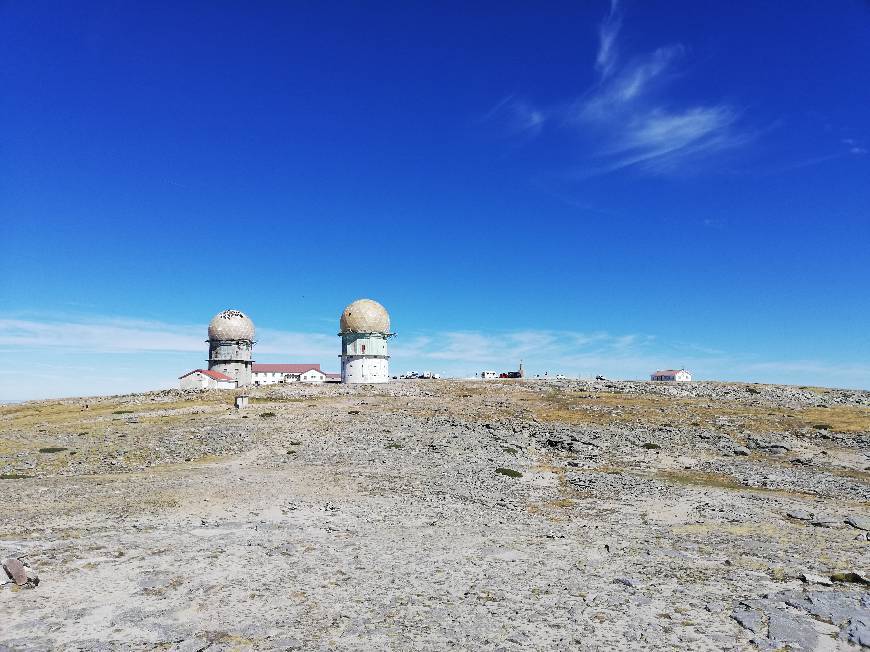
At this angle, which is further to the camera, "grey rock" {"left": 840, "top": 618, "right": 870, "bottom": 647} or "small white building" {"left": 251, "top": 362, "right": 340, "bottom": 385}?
"small white building" {"left": 251, "top": 362, "right": 340, "bottom": 385}

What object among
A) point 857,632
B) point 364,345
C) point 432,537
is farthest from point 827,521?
point 364,345

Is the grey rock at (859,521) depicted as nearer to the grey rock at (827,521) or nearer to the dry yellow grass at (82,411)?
the grey rock at (827,521)

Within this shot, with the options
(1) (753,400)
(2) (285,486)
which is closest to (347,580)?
(2) (285,486)

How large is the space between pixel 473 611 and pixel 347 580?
3451 millimetres

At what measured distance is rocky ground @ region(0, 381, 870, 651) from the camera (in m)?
10.8

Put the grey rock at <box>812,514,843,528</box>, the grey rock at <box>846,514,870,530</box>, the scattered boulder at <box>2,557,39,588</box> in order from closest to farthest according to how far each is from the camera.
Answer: the scattered boulder at <box>2,557,39,588</box> → the grey rock at <box>846,514,870,530</box> → the grey rock at <box>812,514,843,528</box>

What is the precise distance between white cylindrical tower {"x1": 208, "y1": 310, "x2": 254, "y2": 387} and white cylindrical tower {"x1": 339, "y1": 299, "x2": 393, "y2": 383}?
17325 mm

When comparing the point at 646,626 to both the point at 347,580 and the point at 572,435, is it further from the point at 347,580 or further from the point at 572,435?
the point at 572,435

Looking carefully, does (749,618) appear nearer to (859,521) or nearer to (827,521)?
(827,521)

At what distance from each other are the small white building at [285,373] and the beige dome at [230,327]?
559 inches

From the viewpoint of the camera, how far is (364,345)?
2872 inches

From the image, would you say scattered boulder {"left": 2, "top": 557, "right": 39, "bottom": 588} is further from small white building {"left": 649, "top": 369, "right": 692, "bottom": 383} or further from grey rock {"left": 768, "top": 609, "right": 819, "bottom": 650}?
small white building {"left": 649, "top": 369, "right": 692, "bottom": 383}

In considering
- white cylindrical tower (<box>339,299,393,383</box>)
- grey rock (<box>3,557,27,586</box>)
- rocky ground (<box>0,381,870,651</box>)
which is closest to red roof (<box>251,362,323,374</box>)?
white cylindrical tower (<box>339,299,393,383</box>)

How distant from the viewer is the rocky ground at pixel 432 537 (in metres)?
10.8
